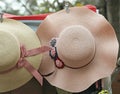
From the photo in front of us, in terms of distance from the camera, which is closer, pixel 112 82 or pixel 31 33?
pixel 31 33

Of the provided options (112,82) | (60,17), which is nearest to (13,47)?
(60,17)

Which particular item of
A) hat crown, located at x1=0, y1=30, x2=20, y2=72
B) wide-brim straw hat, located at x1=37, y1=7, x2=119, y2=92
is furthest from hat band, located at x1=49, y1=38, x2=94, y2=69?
hat crown, located at x1=0, y1=30, x2=20, y2=72

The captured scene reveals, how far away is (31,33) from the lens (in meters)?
1.48

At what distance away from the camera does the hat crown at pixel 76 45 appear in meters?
1.42

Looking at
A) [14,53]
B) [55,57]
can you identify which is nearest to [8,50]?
[14,53]

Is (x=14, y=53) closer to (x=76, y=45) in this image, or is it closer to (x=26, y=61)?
(x=26, y=61)

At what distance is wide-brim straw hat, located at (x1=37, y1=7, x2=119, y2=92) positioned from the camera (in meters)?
1.42

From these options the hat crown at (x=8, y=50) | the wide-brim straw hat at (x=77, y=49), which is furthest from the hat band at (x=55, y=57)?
the hat crown at (x=8, y=50)

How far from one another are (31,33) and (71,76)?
0.82 feet

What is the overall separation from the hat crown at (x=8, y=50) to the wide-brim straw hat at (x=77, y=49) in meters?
0.15

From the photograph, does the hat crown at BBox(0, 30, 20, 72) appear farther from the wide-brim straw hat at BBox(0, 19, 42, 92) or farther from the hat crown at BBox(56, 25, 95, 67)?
the hat crown at BBox(56, 25, 95, 67)

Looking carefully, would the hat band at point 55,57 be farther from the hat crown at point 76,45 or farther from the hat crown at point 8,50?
the hat crown at point 8,50

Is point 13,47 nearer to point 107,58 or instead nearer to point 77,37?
point 77,37

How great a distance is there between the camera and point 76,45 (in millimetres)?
1417
